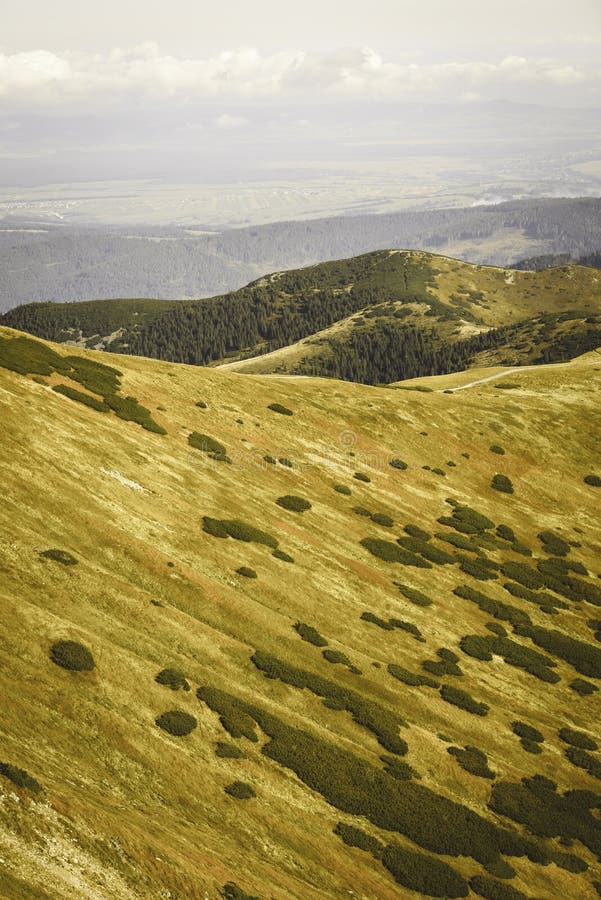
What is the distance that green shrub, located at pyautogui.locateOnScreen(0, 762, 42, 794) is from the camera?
20.7 meters

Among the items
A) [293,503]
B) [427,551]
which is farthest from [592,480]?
[293,503]

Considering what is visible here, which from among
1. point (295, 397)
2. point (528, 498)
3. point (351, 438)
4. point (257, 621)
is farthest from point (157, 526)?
point (528, 498)

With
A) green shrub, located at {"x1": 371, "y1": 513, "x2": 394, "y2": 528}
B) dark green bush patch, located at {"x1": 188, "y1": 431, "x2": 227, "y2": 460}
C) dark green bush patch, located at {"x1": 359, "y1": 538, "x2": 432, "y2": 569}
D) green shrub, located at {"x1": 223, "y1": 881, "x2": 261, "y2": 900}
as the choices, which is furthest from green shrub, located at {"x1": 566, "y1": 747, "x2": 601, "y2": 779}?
dark green bush patch, located at {"x1": 188, "y1": 431, "x2": 227, "y2": 460}

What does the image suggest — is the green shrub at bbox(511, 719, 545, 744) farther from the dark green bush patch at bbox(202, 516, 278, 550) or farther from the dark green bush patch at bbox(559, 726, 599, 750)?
the dark green bush patch at bbox(202, 516, 278, 550)

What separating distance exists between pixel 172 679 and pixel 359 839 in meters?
10.1

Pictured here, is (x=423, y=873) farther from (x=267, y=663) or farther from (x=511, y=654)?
(x=511, y=654)

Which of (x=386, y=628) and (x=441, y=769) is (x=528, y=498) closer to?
(x=386, y=628)

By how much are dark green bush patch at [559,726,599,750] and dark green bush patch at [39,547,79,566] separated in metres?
29.1

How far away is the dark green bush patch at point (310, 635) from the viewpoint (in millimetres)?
38812

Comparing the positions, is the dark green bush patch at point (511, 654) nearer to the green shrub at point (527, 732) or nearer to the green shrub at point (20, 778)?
the green shrub at point (527, 732)

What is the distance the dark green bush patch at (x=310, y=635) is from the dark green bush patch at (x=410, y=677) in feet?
13.8

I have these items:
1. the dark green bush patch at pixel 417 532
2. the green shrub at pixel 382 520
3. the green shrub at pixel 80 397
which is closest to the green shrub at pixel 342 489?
the green shrub at pixel 382 520

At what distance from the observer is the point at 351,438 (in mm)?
75625

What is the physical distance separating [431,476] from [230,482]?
26.3 m
